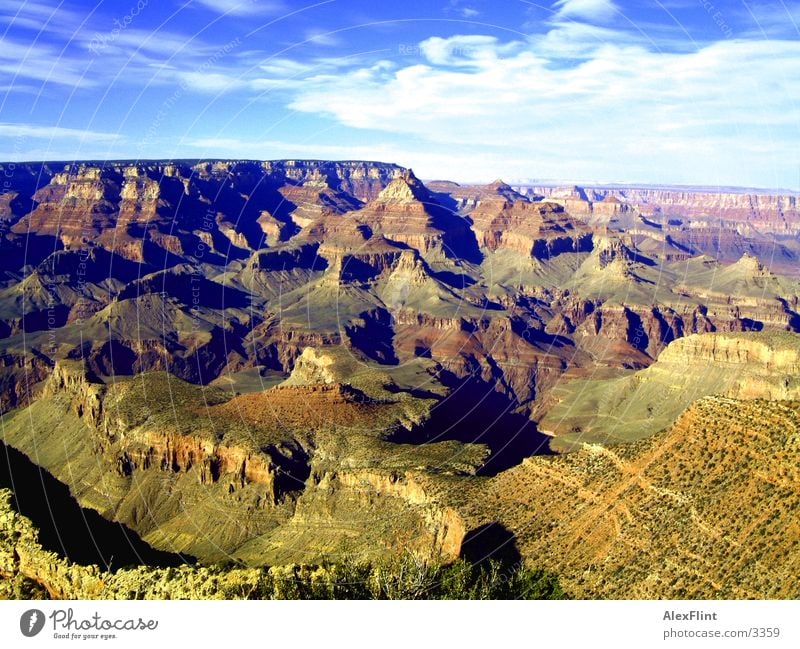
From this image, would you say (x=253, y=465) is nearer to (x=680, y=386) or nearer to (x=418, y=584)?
(x=418, y=584)

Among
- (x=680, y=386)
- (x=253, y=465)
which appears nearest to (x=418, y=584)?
(x=253, y=465)

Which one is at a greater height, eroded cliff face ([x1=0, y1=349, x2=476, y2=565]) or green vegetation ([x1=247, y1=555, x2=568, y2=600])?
green vegetation ([x1=247, y1=555, x2=568, y2=600])

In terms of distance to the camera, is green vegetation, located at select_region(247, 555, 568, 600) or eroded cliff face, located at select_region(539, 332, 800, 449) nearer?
green vegetation, located at select_region(247, 555, 568, 600)

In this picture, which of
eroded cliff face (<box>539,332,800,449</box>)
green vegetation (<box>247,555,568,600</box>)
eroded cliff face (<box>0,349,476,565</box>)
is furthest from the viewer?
eroded cliff face (<box>539,332,800,449</box>)

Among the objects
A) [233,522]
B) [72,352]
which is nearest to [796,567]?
[233,522]

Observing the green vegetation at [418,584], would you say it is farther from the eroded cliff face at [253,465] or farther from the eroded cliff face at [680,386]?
the eroded cliff face at [680,386]

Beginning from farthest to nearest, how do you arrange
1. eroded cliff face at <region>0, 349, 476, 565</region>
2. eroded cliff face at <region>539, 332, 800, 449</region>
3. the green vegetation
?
eroded cliff face at <region>539, 332, 800, 449</region>
eroded cliff face at <region>0, 349, 476, 565</region>
the green vegetation

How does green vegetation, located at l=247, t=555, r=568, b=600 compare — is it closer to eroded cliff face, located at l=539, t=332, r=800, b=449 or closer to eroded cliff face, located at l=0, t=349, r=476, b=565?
eroded cliff face, located at l=0, t=349, r=476, b=565

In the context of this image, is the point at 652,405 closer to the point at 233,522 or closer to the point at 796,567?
the point at 233,522

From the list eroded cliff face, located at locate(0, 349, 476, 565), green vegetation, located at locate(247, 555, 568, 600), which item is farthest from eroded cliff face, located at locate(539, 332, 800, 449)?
green vegetation, located at locate(247, 555, 568, 600)

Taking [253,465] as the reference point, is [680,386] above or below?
below

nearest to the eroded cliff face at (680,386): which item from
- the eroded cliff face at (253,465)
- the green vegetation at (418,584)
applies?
the eroded cliff face at (253,465)
